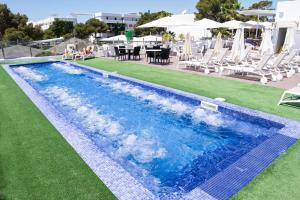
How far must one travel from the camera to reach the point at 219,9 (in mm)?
42688

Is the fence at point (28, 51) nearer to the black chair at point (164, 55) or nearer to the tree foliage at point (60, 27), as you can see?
the black chair at point (164, 55)

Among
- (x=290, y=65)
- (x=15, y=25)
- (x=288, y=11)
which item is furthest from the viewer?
(x=15, y=25)

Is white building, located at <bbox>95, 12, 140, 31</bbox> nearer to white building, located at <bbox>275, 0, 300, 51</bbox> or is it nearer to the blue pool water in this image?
white building, located at <bbox>275, 0, 300, 51</bbox>

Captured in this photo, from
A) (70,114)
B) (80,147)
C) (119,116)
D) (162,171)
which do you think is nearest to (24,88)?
(70,114)

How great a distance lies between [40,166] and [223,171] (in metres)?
2.49

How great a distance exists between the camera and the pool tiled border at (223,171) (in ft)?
9.61

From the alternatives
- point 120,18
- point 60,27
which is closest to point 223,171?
point 60,27

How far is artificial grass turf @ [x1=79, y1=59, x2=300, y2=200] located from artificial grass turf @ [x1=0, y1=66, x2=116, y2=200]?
182 cm

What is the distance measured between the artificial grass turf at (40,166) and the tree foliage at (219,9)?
126 ft

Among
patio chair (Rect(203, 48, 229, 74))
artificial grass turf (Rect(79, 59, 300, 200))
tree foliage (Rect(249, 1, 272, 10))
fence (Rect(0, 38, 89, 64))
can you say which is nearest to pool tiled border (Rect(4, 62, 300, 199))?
artificial grass turf (Rect(79, 59, 300, 200))

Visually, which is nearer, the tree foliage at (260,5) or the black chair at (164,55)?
the black chair at (164,55)

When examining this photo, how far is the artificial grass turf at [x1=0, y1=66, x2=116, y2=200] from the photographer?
2.89m

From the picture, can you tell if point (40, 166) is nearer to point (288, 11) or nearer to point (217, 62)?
point (217, 62)

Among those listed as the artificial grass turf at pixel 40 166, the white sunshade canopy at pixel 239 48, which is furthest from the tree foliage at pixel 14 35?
the artificial grass turf at pixel 40 166
